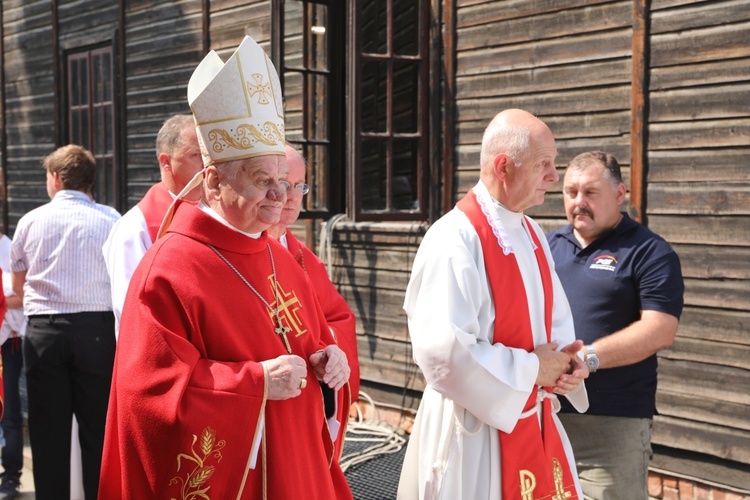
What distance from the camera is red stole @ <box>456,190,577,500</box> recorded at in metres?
2.89

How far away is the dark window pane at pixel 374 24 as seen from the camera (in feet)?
26.3

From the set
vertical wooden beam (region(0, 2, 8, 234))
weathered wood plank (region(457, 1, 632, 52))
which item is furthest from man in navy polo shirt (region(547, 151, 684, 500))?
vertical wooden beam (region(0, 2, 8, 234))

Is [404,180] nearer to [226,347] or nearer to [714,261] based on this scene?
[714,261]

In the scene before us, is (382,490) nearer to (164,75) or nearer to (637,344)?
(637,344)

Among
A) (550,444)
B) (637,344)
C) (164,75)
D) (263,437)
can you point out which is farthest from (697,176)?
(164,75)

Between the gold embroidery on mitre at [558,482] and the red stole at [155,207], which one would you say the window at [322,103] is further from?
the gold embroidery on mitre at [558,482]

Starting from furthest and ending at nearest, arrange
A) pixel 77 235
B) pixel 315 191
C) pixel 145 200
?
1. pixel 315 191
2. pixel 77 235
3. pixel 145 200

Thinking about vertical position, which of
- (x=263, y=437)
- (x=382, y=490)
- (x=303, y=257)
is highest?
(x=303, y=257)

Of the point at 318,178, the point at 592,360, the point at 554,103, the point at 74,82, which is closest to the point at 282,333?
the point at 592,360

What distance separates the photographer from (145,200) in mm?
3867

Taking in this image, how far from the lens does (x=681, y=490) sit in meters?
4.77

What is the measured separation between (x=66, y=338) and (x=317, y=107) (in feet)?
10.3

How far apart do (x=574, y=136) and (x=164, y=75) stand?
4639 millimetres

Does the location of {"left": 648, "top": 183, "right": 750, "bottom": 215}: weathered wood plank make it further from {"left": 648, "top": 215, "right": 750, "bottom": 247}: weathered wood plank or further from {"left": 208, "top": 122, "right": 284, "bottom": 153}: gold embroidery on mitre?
{"left": 208, "top": 122, "right": 284, "bottom": 153}: gold embroidery on mitre
